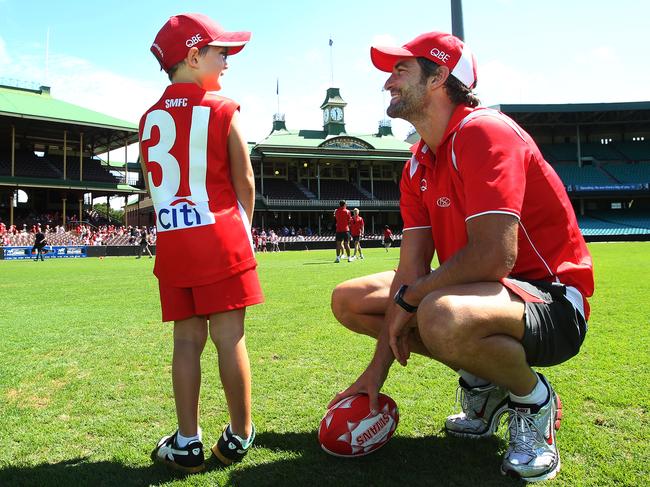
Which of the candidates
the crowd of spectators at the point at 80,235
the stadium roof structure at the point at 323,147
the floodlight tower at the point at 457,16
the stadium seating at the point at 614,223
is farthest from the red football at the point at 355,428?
the stadium roof structure at the point at 323,147

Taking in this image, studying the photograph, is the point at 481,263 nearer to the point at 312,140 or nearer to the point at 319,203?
the point at 319,203

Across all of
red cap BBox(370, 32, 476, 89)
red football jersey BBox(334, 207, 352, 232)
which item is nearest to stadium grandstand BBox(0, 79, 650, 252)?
red football jersey BBox(334, 207, 352, 232)

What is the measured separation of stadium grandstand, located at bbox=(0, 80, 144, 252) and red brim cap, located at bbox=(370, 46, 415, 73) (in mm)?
34582

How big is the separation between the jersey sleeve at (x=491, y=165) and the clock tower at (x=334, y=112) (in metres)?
54.3

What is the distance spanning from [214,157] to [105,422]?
5.08 ft

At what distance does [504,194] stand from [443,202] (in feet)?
1.39

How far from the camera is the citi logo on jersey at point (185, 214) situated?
2.20 m

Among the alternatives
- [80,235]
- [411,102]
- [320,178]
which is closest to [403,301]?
[411,102]

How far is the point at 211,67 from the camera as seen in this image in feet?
7.86

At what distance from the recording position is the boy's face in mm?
2379

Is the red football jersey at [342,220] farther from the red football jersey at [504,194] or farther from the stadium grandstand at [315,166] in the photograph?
the stadium grandstand at [315,166]

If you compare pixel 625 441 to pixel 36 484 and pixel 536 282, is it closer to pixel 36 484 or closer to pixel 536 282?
pixel 536 282

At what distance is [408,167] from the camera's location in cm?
274

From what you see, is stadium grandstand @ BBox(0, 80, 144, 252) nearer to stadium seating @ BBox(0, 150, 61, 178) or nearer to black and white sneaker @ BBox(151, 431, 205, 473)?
stadium seating @ BBox(0, 150, 61, 178)
